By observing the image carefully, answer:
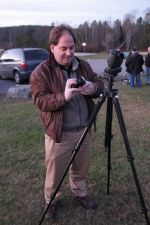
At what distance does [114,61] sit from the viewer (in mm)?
3137

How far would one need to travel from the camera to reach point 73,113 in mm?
3549

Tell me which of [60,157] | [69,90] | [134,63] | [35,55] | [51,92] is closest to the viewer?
[69,90]

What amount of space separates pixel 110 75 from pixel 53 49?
594 mm

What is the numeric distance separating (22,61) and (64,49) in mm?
12490

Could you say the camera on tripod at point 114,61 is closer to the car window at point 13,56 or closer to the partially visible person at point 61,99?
the partially visible person at point 61,99

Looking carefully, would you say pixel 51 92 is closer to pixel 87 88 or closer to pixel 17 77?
pixel 87 88

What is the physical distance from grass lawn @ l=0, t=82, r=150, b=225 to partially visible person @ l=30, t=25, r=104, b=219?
1.13 ft

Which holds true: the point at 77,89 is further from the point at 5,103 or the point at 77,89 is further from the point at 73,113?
the point at 5,103

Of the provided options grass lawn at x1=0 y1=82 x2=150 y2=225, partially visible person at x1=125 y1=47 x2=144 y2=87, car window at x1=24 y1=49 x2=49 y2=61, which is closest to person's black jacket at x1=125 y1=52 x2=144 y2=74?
partially visible person at x1=125 y1=47 x2=144 y2=87

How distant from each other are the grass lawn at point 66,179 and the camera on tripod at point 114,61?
5.11ft

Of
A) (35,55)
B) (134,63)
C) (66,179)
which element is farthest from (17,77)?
(66,179)

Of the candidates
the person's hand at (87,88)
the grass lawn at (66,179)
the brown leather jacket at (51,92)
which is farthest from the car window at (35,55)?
the person's hand at (87,88)

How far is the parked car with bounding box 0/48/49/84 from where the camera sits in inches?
608

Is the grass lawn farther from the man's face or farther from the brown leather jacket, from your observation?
the man's face
